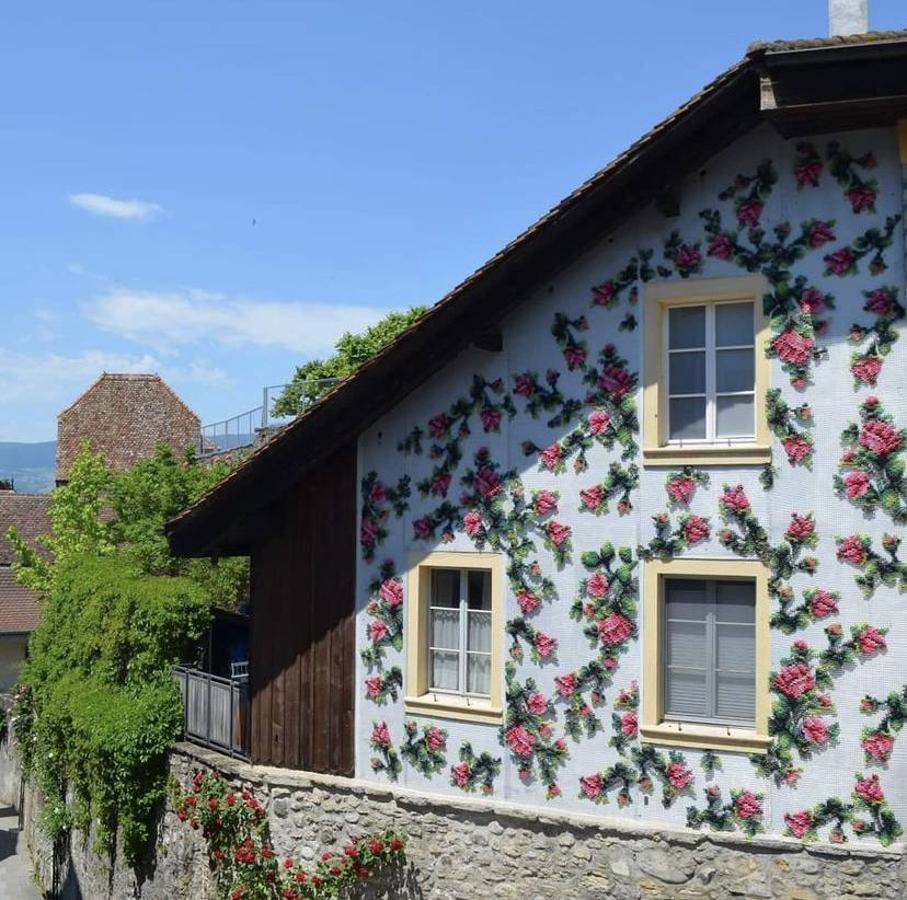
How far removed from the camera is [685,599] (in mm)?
10453

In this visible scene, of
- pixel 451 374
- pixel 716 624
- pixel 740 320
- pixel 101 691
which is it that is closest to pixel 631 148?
pixel 740 320

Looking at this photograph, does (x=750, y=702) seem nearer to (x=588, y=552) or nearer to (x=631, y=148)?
(x=588, y=552)

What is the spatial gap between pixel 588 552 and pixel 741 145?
3813mm

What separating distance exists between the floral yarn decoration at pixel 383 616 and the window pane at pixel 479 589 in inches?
29.8

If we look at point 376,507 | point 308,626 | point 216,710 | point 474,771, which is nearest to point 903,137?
point 376,507

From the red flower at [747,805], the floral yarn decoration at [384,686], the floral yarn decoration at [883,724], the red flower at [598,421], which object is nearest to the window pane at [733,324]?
the red flower at [598,421]

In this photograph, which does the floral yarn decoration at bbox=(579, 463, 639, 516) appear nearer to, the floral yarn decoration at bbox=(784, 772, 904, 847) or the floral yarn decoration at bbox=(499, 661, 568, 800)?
the floral yarn decoration at bbox=(499, 661, 568, 800)

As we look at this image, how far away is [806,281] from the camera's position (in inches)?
391

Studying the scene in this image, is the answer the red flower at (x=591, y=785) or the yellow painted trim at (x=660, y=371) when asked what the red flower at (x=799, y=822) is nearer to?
the red flower at (x=591, y=785)

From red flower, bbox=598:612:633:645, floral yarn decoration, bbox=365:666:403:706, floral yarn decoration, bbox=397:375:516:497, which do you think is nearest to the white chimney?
floral yarn decoration, bbox=397:375:516:497

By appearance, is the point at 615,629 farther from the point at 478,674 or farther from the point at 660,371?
the point at 660,371

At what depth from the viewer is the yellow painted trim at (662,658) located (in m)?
9.97

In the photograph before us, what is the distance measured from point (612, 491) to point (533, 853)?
3.46 m

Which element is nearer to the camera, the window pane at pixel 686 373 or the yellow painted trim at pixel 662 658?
the yellow painted trim at pixel 662 658
